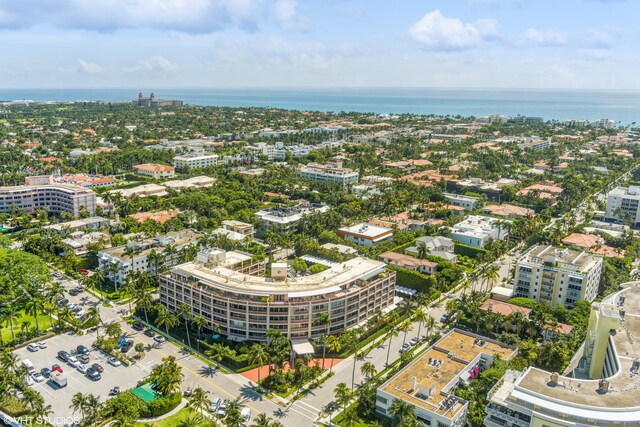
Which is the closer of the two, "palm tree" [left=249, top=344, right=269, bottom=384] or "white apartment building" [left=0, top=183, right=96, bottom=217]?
"palm tree" [left=249, top=344, right=269, bottom=384]

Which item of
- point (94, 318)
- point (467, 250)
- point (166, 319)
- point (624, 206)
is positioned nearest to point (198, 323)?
point (166, 319)

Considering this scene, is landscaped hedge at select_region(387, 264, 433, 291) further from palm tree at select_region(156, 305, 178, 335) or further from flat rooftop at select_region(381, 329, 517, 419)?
palm tree at select_region(156, 305, 178, 335)

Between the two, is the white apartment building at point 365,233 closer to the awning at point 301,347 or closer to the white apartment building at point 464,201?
the white apartment building at point 464,201

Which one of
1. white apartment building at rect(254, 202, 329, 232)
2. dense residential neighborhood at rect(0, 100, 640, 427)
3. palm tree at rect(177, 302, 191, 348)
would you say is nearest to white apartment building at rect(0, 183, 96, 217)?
dense residential neighborhood at rect(0, 100, 640, 427)

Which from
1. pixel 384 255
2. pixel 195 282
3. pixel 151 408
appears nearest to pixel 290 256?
pixel 384 255

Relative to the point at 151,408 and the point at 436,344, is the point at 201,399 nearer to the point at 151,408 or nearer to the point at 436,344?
the point at 151,408

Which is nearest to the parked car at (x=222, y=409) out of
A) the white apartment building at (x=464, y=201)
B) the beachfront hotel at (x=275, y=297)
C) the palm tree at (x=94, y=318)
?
the beachfront hotel at (x=275, y=297)
